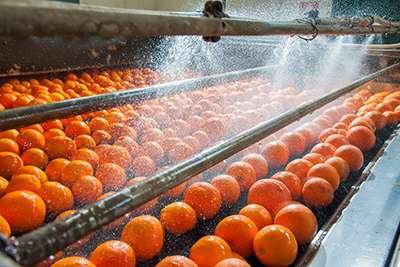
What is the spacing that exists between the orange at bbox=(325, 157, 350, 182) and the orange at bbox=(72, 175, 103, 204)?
5.09 ft

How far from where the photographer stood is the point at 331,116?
2781 millimetres

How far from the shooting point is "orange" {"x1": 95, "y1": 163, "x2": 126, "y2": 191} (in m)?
1.58

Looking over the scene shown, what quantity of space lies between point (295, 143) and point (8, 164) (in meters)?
2.10

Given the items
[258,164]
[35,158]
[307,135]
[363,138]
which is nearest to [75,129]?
[35,158]

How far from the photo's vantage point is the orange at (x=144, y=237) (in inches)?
45.0

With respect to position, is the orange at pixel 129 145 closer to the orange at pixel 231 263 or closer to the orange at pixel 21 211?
the orange at pixel 21 211

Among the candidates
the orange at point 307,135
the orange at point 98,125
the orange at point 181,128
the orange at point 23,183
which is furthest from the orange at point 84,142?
the orange at point 307,135

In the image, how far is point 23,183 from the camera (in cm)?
142

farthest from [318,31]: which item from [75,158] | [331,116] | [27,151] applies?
[27,151]

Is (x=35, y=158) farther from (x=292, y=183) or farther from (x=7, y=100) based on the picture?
(x=292, y=183)

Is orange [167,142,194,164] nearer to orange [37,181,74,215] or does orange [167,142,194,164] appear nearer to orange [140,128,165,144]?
orange [140,128,165,144]

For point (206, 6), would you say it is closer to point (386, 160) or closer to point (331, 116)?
point (386, 160)

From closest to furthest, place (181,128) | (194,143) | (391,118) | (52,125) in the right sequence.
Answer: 1. (194,143)
2. (52,125)
3. (181,128)
4. (391,118)

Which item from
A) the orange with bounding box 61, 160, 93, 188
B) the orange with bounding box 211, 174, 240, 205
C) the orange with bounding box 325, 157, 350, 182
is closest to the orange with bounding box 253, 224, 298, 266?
the orange with bounding box 211, 174, 240, 205
